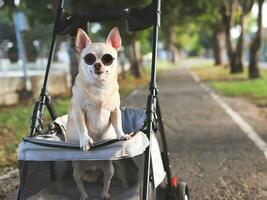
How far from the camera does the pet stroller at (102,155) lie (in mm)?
3250

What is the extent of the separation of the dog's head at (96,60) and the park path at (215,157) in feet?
6.56

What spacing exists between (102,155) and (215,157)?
3.62m

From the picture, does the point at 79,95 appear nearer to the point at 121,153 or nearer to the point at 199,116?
the point at 121,153

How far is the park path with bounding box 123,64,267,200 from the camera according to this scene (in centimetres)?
514

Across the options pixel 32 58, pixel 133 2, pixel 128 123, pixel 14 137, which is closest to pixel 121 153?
pixel 128 123

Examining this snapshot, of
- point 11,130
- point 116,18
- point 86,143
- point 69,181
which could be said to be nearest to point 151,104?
point 86,143

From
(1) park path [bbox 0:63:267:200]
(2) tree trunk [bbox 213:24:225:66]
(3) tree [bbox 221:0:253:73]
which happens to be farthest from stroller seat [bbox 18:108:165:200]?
(2) tree trunk [bbox 213:24:225:66]

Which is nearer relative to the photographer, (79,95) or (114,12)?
(79,95)

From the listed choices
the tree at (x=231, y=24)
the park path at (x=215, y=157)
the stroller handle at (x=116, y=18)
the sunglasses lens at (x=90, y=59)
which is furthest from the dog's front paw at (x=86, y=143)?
the tree at (x=231, y=24)

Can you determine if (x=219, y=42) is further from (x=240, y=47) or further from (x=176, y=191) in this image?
(x=176, y=191)

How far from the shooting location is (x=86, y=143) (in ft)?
10.8

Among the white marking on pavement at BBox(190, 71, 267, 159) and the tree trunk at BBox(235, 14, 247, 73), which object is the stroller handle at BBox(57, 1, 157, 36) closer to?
the white marking on pavement at BBox(190, 71, 267, 159)

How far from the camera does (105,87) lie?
3.56m

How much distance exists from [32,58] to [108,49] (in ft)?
128
